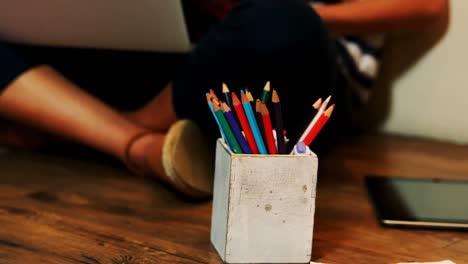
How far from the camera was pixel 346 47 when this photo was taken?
41.1 inches

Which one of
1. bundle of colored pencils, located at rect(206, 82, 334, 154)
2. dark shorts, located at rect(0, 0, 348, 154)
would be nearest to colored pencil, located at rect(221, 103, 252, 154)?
bundle of colored pencils, located at rect(206, 82, 334, 154)

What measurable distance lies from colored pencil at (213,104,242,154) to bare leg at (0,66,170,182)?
1.03 ft

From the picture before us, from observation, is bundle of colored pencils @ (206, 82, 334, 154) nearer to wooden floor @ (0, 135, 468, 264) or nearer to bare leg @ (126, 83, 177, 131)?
wooden floor @ (0, 135, 468, 264)

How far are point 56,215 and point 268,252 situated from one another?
284 mm

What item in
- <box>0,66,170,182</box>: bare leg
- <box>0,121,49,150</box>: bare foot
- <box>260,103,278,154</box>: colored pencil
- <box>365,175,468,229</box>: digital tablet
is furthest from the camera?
<box>0,121,49,150</box>: bare foot

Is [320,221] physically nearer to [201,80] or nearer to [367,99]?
[201,80]

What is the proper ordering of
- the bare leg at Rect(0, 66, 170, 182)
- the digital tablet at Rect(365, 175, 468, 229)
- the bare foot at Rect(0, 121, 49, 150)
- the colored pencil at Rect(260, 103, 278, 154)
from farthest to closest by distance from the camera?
the bare foot at Rect(0, 121, 49, 150) < the bare leg at Rect(0, 66, 170, 182) < the digital tablet at Rect(365, 175, 468, 229) < the colored pencil at Rect(260, 103, 278, 154)

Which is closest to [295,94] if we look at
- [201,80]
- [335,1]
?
[201,80]

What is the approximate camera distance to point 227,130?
1.79ft

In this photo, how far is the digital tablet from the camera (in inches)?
28.0

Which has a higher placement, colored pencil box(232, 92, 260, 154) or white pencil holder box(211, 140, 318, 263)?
colored pencil box(232, 92, 260, 154)

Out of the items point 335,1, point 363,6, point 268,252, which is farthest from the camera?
point 335,1

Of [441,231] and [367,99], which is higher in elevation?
[441,231]

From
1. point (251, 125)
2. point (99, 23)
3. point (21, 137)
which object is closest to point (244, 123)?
point (251, 125)
